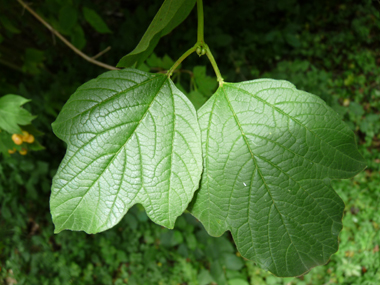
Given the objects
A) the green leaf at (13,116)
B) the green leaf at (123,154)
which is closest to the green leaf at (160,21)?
the green leaf at (123,154)

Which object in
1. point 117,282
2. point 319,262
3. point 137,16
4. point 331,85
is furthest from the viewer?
point 117,282

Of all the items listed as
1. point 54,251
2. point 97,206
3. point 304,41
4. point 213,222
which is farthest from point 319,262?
point 54,251

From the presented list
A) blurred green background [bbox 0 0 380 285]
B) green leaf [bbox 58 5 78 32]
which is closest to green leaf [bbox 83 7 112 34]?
green leaf [bbox 58 5 78 32]

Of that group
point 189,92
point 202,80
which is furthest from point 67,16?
point 189,92

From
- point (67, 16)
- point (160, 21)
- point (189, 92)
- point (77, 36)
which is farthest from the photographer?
point (189, 92)

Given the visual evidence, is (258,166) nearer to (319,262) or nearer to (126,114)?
(319,262)

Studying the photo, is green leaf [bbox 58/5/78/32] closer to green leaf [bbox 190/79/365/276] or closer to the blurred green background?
the blurred green background

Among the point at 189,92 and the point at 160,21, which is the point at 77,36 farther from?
the point at 160,21
